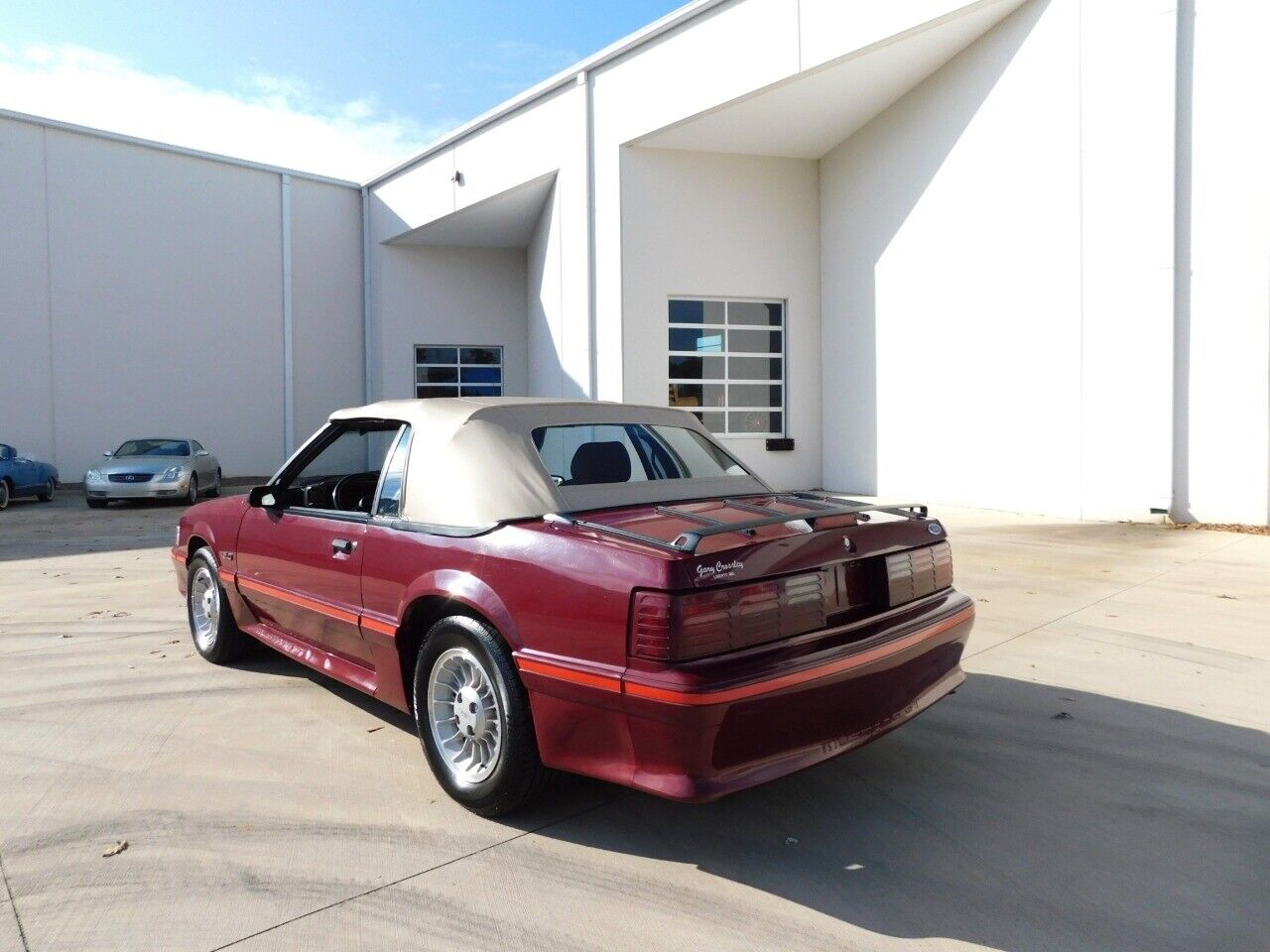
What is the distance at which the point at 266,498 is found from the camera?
4.55 metres

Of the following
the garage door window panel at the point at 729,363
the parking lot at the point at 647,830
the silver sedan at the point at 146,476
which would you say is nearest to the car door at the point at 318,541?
the parking lot at the point at 647,830

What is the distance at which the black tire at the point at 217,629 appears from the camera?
5.05 m

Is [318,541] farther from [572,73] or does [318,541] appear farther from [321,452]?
[572,73]

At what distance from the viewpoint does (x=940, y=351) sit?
1291cm

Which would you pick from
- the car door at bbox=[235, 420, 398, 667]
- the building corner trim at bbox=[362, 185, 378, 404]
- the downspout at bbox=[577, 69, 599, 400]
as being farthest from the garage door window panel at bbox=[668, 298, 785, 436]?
the car door at bbox=[235, 420, 398, 667]

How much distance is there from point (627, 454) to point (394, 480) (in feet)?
3.14

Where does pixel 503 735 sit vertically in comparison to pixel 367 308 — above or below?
below

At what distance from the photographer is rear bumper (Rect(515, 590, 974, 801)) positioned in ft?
8.56

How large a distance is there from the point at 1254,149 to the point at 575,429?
9195 mm

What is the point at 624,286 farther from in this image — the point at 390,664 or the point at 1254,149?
the point at 390,664

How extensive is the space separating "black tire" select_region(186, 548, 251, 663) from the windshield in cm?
1192

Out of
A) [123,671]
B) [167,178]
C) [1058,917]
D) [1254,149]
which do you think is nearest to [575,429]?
[1058,917]

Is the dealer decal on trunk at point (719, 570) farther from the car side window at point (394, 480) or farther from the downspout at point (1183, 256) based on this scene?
the downspout at point (1183, 256)

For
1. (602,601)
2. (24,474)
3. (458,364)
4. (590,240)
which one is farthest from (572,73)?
(602,601)
